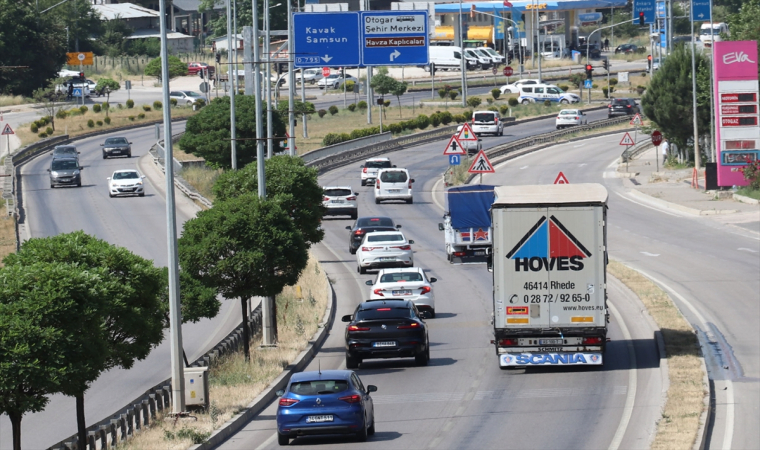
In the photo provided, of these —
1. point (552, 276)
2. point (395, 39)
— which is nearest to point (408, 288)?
point (552, 276)

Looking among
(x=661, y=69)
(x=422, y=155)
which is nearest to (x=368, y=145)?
(x=422, y=155)

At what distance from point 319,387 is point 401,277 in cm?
1367

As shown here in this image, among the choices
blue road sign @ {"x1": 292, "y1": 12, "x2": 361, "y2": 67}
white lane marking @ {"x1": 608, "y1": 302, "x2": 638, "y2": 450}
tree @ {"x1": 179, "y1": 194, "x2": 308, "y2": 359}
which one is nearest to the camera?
white lane marking @ {"x1": 608, "y1": 302, "x2": 638, "y2": 450}

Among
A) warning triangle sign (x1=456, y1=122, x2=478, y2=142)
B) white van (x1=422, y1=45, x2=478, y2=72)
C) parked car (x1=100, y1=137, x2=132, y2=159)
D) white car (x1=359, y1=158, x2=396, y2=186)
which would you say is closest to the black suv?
white car (x1=359, y1=158, x2=396, y2=186)

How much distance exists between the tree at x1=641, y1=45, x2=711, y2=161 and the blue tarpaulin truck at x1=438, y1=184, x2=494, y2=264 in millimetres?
27656

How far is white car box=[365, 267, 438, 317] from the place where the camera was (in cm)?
3056

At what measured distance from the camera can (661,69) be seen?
67.3 m

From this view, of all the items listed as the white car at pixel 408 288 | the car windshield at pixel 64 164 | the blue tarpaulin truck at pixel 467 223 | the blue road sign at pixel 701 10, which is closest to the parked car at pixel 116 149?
the car windshield at pixel 64 164

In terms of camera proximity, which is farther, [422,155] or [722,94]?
[422,155]

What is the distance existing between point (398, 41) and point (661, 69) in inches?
648

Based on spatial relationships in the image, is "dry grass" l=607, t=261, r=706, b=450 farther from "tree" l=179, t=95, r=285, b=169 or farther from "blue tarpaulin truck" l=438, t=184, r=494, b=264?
"tree" l=179, t=95, r=285, b=169

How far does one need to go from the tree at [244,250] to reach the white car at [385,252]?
1189 centimetres

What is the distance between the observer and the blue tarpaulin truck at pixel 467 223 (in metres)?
39.2

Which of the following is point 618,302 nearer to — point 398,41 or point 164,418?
point 164,418
